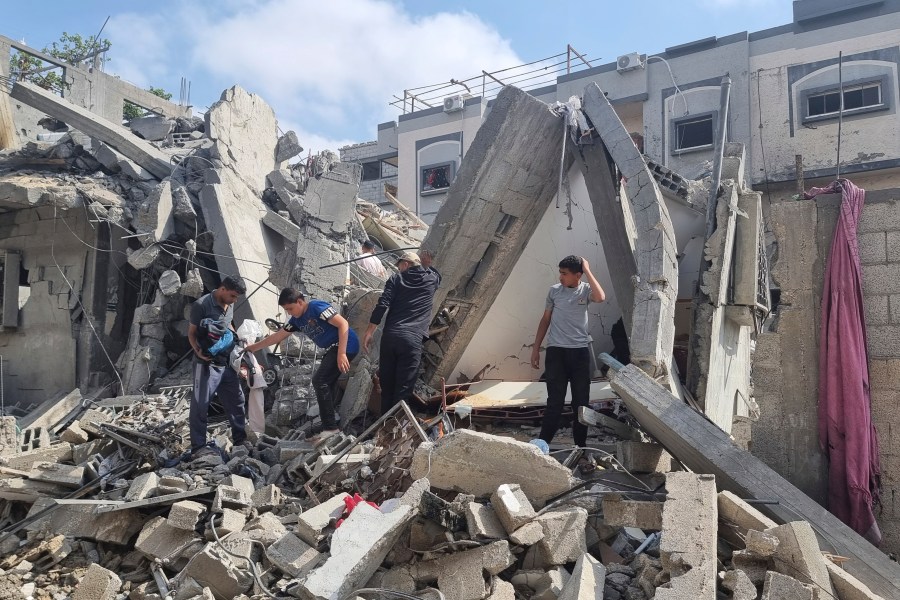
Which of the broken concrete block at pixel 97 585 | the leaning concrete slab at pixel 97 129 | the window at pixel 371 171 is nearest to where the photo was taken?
the broken concrete block at pixel 97 585

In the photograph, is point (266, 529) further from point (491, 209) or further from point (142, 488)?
point (491, 209)

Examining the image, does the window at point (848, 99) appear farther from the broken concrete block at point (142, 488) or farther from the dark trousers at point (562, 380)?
the broken concrete block at point (142, 488)

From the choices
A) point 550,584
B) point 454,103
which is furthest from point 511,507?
point 454,103

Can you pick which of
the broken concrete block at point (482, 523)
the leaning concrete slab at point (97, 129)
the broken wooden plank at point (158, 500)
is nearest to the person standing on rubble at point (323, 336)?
the broken wooden plank at point (158, 500)

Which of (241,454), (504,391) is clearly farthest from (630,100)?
(241,454)

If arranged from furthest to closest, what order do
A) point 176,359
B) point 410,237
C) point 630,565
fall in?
point 410,237 < point 176,359 < point 630,565

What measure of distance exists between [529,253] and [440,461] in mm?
4029

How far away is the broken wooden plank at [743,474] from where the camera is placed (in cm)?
448

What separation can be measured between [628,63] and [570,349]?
14768mm

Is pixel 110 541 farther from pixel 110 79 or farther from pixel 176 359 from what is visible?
pixel 110 79

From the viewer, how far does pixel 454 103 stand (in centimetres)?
2191

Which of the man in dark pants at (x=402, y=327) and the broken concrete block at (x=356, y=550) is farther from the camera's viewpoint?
the man in dark pants at (x=402, y=327)

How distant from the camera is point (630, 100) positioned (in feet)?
61.5

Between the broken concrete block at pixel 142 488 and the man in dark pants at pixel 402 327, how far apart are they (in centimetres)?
189
